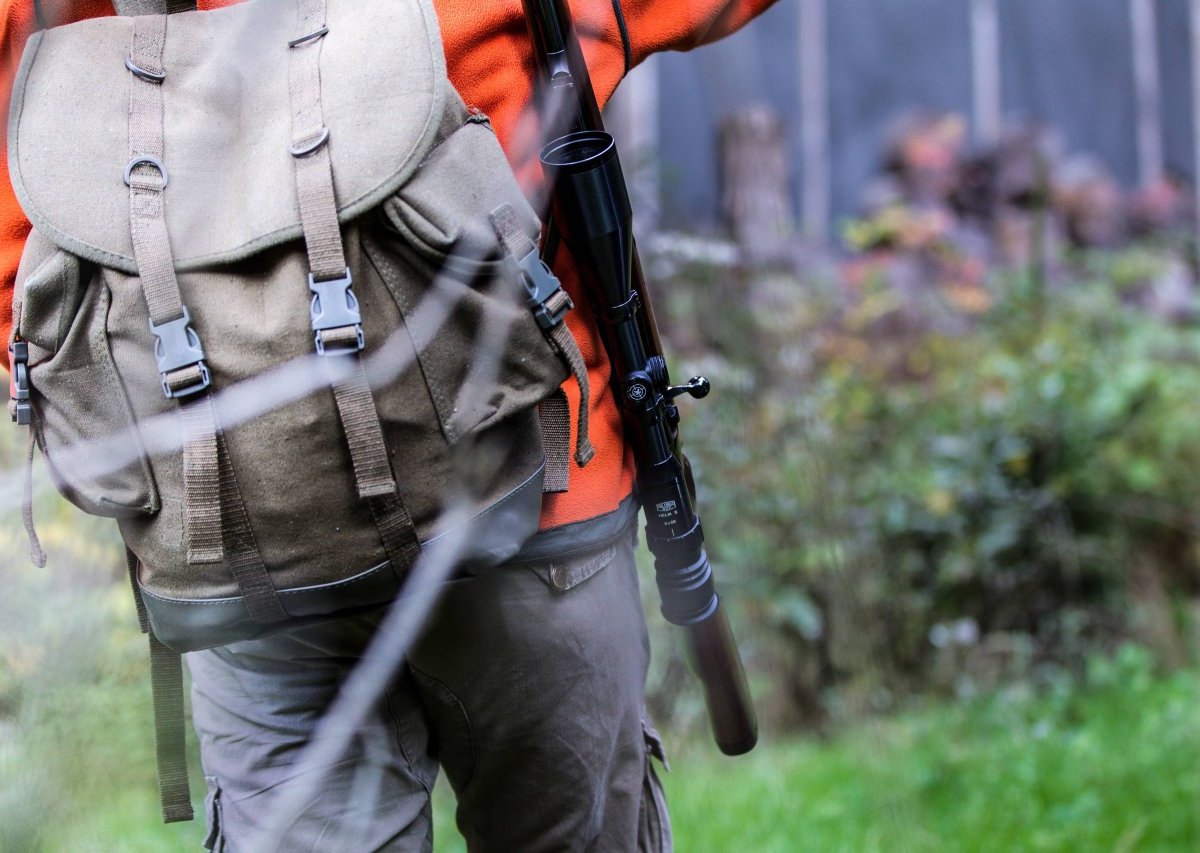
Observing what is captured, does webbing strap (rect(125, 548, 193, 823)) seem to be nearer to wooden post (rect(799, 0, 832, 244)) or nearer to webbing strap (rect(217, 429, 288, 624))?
webbing strap (rect(217, 429, 288, 624))

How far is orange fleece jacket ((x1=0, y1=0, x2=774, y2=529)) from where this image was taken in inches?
58.0

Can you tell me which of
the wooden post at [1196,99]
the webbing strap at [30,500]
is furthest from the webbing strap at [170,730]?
the wooden post at [1196,99]

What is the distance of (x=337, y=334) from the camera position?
1.26m

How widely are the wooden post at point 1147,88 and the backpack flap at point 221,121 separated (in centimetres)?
745

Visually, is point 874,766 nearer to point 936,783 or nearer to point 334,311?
point 936,783

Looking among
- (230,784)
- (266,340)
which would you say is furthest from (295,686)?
(266,340)

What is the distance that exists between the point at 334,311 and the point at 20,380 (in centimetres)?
36

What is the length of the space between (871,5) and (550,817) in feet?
21.4

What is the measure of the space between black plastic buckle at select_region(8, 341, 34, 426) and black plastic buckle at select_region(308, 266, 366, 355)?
0.32 metres

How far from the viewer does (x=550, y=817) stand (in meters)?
1.69

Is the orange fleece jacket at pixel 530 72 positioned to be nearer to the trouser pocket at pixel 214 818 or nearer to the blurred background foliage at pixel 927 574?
the trouser pocket at pixel 214 818

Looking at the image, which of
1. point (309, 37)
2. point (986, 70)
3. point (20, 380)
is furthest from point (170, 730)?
point (986, 70)

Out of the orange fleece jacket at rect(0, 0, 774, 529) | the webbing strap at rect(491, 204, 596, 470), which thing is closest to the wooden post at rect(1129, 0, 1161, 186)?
the orange fleece jacket at rect(0, 0, 774, 529)

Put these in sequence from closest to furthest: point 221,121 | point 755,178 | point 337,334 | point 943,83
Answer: point 337,334 → point 221,121 → point 755,178 → point 943,83
